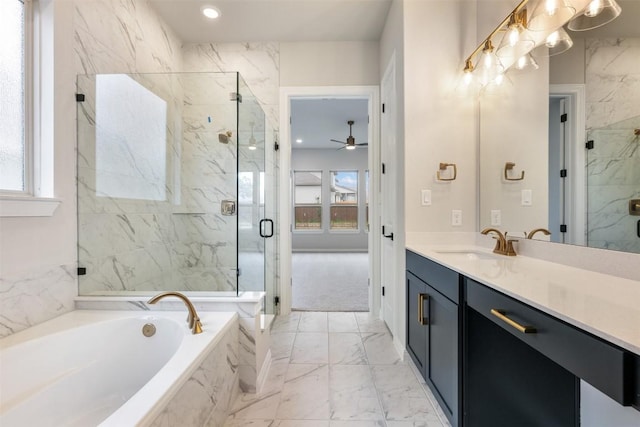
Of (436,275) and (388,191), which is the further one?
(388,191)

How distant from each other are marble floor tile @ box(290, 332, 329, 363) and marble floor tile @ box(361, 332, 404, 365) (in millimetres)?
338

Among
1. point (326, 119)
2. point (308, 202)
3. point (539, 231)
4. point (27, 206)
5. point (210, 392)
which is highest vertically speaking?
point (326, 119)

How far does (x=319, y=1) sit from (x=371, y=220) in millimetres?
2017

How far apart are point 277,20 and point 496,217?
2.50m

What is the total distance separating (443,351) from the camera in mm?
1449

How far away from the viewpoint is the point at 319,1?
7.73 ft

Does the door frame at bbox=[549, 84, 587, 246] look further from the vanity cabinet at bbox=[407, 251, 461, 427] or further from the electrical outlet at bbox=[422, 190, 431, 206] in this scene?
the electrical outlet at bbox=[422, 190, 431, 206]

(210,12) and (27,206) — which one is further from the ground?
(210,12)

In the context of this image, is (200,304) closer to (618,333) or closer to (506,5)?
(618,333)

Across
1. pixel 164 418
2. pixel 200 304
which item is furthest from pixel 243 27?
pixel 164 418

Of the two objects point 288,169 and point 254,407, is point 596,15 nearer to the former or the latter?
point 288,169

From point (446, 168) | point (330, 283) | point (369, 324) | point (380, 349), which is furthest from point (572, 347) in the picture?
point (330, 283)

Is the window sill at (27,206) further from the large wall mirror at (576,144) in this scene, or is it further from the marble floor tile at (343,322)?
the large wall mirror at (576,144)

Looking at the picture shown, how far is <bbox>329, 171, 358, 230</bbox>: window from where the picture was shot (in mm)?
7573
